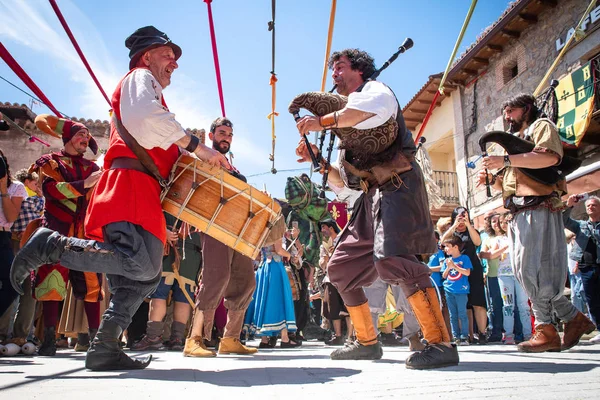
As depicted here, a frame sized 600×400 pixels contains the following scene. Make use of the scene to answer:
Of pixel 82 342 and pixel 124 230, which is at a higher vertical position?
pixel 124 230

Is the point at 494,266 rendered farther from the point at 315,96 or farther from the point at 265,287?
the point at 315,96

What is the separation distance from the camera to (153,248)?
2664mm

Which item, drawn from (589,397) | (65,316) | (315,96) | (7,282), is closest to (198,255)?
(65,316)

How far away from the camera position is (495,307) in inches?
289

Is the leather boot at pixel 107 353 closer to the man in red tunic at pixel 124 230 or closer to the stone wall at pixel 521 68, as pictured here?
the man in red tunic at pixel 124 230

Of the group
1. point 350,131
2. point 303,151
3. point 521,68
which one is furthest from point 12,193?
point 521,68

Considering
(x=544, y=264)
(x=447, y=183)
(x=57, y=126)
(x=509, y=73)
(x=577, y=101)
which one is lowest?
(x=544, y=264)

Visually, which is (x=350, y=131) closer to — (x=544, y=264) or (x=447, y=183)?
(x=544, y=264)

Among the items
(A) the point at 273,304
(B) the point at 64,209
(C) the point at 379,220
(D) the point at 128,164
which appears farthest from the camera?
(A) the point at 273,304

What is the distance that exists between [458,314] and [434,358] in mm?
4905

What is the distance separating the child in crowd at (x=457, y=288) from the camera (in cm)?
689

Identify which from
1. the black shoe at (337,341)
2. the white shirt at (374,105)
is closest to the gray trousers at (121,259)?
the white shirt at (374,105)

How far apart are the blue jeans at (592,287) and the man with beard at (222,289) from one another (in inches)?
193

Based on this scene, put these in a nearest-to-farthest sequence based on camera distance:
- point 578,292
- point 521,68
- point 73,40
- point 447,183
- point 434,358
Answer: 1. point 434,358
2. point 73,40
3. point 578,292
4. point 521,68
5. point 447,183
